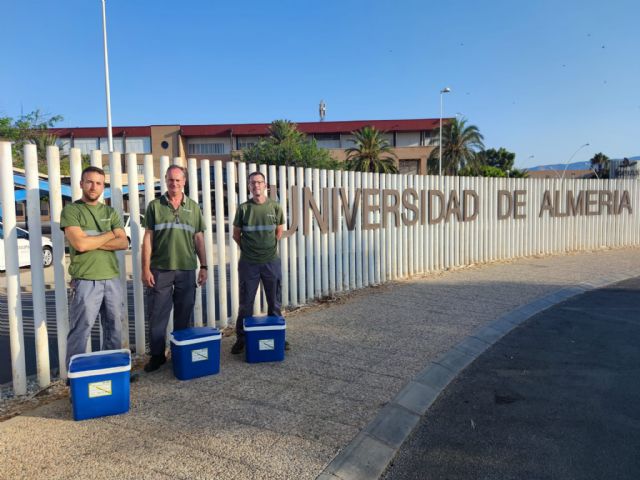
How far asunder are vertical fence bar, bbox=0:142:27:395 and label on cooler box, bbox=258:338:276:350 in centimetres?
206

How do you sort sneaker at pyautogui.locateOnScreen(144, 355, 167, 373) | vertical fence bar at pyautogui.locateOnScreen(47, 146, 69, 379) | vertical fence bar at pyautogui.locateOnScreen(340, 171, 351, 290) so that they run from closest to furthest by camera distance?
vertical fence bar at pyautogui.locateOnScreen(47, 146, 69, 379) < sneaker at pyautogui.locateOnScreen(144, 355, 167, 373) < vertical fence bar at pyautogui.locateOnScreen(340, 171, 351, 290)

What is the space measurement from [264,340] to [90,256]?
1.81m

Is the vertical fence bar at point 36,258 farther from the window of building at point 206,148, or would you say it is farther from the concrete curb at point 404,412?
the window of building at point 206,148

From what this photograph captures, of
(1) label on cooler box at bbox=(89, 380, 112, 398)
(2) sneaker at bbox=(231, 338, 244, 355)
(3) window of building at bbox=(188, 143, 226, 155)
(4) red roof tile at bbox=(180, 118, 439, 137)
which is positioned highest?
(4) red roof tile at bbox=(180, 118, 439, 137)

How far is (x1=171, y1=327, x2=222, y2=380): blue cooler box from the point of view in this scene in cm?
437

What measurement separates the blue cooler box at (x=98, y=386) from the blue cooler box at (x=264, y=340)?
137 cm

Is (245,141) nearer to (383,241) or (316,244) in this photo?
(383,241)

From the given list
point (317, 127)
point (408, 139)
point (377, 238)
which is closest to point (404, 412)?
point (377, 238)

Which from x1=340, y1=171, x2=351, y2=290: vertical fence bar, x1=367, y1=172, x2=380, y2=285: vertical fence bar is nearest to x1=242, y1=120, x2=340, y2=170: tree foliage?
x1=367, y1=172, x2=380, y2=285: vertical fence bar

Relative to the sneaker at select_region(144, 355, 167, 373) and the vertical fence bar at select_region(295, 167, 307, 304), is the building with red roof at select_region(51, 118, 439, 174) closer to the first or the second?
the vertical fence bar at select_region(295, 167, 307, 304)

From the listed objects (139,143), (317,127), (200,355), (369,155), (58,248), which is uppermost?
(317,127)

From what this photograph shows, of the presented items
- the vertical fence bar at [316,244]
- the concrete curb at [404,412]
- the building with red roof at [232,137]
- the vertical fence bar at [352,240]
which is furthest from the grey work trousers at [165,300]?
the building with red roof at [232,137]

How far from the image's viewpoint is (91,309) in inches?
160

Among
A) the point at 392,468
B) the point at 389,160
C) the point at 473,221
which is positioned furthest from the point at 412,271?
the point at 389,160
